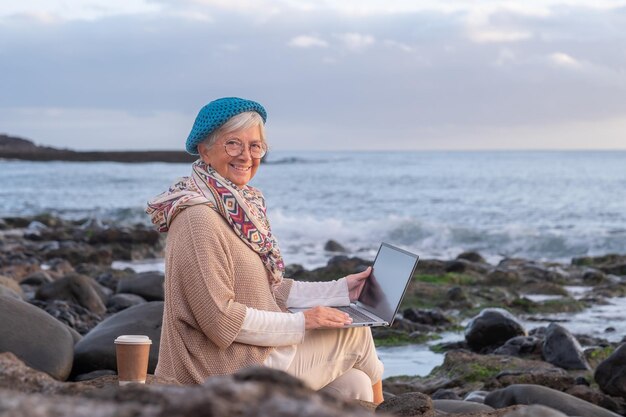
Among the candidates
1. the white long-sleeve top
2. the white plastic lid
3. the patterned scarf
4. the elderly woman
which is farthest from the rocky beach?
the patterned scarf

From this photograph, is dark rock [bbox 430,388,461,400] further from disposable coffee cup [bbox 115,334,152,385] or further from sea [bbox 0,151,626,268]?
sea [bbox 0,151,626,268]

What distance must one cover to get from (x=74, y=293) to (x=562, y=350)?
600 centimetres

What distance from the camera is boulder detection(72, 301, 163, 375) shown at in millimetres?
7117

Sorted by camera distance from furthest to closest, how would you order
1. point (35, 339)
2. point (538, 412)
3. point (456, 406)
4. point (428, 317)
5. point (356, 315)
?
point (428, 317) → point (35, 339) → point (456, 406) → point (356, 315) → point (538, 412)

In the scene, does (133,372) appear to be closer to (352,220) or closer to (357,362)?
(357,362)

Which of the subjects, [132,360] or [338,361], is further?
[338,361]

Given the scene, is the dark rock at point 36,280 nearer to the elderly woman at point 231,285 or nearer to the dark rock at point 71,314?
the dark rock at point 71,314

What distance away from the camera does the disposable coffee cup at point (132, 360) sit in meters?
3.82

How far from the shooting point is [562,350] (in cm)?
948

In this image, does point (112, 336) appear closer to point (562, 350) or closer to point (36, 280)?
point (562, 350)

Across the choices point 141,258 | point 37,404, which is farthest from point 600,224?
point 37,404

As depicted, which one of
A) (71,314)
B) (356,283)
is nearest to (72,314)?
(71,314)

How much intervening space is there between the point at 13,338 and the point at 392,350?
5.01m

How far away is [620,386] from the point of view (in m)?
7.80
